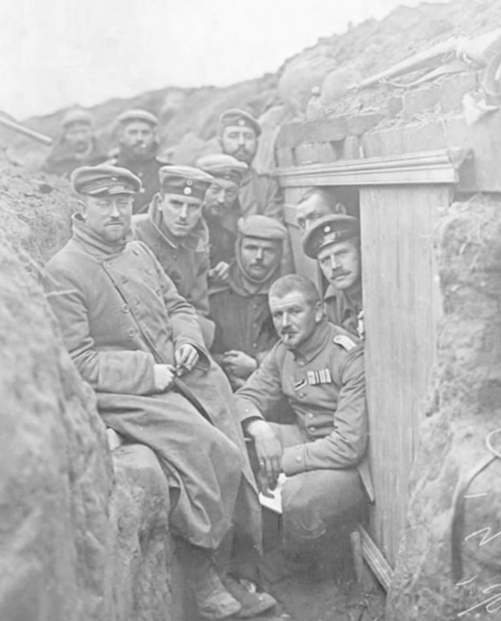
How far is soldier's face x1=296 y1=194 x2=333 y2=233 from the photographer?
3.65 meters

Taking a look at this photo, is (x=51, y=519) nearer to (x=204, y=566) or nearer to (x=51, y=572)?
(x=51, y=572)

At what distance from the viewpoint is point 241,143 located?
509 centimetres

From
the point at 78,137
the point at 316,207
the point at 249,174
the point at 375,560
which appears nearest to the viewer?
the point at 375,560

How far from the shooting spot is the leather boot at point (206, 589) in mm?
3145

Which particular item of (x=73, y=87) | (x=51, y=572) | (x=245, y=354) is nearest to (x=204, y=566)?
(x=245, y=354)

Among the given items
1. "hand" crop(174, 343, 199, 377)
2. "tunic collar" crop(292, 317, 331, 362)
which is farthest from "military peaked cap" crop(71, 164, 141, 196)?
"tunic collar" crop(292, 317, 331, 362)

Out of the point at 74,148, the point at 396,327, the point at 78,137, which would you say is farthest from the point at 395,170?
the point at 74,148

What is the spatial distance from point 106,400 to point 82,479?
675 mm

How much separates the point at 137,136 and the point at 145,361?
2.22 metres

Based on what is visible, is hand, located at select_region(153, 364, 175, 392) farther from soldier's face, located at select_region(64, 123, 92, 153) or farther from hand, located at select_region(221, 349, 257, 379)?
soldier's face, located at select_region(64, 123, 92, 153)

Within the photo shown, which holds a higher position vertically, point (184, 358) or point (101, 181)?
point (101, 181)

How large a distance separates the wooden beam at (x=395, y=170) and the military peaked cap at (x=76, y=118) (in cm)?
183

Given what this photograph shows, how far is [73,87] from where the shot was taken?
11.3 feet

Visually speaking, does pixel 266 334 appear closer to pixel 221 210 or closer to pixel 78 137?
pixel 221 210
